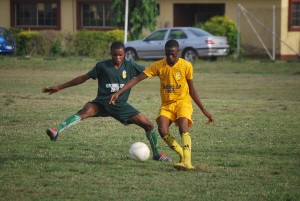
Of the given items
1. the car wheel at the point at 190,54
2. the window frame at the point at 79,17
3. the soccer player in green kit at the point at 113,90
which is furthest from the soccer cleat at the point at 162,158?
the window frame at the point at 79,17

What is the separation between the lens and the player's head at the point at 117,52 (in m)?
10.4

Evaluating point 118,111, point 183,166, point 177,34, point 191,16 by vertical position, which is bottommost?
point 183,166

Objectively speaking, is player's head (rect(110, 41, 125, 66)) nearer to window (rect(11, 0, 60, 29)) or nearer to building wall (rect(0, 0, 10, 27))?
window (rect(11, 0, 60, 29))

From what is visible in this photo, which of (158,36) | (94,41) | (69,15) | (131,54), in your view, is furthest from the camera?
(69,15)

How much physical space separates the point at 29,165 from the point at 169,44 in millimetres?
2276

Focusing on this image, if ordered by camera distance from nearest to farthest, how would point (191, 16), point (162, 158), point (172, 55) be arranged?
point (172, 55)
point (162, 158)
point (191, 16)

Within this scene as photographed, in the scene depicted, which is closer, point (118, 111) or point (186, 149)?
point (186, 149)

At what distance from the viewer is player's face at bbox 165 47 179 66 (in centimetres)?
999

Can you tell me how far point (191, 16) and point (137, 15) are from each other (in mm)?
6635

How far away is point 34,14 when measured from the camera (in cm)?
4312

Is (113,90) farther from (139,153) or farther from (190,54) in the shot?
(190,54)

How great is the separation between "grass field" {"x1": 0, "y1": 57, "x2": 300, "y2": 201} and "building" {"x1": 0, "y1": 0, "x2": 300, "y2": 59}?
16000 millimetres

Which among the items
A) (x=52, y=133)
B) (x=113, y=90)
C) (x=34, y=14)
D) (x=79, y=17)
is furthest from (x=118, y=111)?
(x=34, y=14)

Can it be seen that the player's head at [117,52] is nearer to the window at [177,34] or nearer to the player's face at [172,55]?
the player's face at [172,55]
